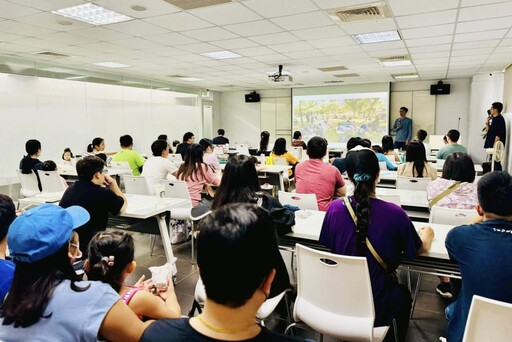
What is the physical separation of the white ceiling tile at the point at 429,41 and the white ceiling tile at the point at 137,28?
12.8 ft

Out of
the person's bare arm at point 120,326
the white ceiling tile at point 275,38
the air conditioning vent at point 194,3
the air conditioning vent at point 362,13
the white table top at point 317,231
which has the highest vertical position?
the air conditioning vent at point 362,13

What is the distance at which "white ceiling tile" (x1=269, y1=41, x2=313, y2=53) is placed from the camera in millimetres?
5987

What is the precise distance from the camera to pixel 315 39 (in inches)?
223

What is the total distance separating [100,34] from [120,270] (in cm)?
467

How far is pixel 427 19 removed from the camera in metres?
4.64

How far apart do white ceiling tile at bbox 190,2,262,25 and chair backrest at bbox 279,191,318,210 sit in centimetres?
225

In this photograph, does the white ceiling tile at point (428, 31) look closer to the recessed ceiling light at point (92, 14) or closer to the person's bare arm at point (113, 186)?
the recessed ceiling light at point (92, 14)

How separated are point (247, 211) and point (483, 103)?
1112cm

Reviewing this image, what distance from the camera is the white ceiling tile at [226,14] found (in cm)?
413

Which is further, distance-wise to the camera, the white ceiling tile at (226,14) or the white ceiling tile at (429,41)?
the white ceiling tile at (429,41)

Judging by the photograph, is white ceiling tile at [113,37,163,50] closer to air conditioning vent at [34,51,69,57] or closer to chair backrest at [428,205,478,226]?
air conditioning vent at [34,51,69,57]

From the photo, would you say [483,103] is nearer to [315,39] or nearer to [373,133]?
[373,133]

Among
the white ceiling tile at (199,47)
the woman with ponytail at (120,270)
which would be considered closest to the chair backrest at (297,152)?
the white ceiling tile at (199,47)

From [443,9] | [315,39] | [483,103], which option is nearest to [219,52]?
[315,39]
